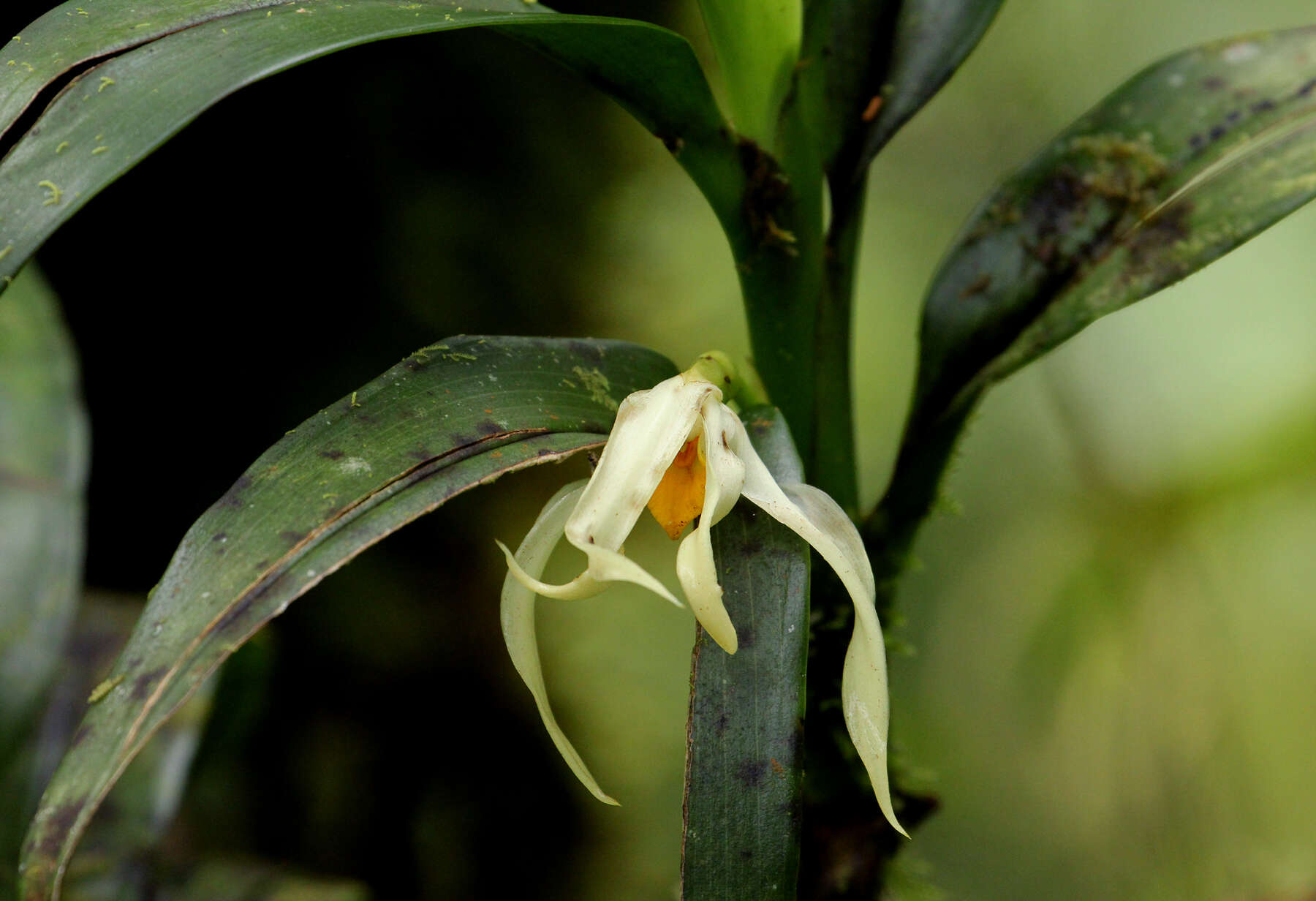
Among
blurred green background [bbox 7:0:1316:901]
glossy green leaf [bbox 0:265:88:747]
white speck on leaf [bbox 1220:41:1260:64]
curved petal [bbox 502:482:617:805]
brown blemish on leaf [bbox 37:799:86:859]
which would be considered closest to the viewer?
brown blemish on leaf [bbox 37:799:86:859]

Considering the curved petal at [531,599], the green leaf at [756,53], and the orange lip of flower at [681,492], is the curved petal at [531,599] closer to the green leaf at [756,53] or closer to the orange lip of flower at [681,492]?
the orange lip of flower at [681,492]

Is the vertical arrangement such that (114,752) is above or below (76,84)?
below

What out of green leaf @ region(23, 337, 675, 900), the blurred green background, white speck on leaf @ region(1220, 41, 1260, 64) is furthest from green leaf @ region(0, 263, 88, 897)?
white speck on leaf @ region(1220, 41, 1260, 64)

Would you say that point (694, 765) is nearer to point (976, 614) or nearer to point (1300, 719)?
point (976, 614)

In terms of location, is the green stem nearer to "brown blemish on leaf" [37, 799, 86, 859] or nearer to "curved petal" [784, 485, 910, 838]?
"curved petal" [784, 485, 910, 838]

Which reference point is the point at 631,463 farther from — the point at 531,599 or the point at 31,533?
the point at 31,533

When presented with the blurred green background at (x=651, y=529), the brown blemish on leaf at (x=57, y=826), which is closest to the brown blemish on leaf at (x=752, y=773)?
the brown blemish on leaf at (x=57, y=826)

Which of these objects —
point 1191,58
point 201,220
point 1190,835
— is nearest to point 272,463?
point 1191,58
